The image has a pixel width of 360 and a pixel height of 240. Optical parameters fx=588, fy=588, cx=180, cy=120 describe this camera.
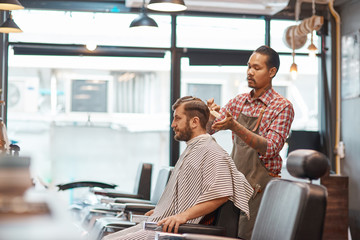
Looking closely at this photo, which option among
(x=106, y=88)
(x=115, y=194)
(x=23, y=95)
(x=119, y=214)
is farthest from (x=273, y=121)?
(x=23, y=95)

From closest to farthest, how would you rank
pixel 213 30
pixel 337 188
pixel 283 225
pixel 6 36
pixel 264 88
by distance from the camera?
pixel 283 225 → pixel 264 88 → pixel 337 188 → pixel 6 36 → pixel 213 30

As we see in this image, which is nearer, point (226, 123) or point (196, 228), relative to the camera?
point (196, 228)

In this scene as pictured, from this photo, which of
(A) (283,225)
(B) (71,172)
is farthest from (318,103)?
(A) (283,225)

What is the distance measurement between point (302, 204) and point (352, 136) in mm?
4324

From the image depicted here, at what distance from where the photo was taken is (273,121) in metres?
2.80

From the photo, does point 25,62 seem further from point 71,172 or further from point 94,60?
point 71,172

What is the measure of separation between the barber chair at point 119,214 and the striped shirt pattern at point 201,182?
17cm

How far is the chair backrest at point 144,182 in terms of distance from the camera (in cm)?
508

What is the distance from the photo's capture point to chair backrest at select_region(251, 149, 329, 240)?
6.03ft

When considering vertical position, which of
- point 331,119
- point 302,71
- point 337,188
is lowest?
point 337,188

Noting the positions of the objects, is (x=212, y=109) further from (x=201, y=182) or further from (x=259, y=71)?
(x=201, y=182)

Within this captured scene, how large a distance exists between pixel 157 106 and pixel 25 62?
4.67 feet

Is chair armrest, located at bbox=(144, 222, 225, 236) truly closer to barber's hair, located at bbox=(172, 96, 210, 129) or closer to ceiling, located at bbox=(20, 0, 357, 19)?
barber's hair, located at bbox=(172, 96, 210, 129)

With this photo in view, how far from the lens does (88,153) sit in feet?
20.0
